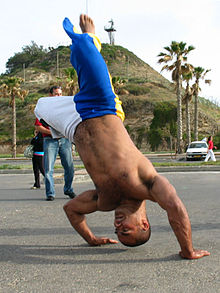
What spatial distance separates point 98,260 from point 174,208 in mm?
752

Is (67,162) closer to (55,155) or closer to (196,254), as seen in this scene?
(55,155)

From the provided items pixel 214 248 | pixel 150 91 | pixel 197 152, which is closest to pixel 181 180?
pixel 214 248

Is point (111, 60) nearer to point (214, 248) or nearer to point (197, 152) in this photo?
point (197, 152)

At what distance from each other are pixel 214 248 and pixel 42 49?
366 feet

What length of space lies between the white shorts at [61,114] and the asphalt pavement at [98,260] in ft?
3.34

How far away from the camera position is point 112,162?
9.71 feet

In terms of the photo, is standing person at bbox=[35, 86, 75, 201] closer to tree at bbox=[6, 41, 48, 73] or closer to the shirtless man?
the shirtless man

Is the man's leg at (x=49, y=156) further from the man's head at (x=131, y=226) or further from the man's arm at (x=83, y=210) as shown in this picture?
the man's head at (x=131, y=226)

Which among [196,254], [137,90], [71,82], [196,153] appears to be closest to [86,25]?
[196,254]

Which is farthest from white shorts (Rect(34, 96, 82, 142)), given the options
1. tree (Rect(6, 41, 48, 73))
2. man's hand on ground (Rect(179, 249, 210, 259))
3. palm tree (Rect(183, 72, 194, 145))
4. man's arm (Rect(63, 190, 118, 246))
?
tree (Rect(6, 41, 48, 73))

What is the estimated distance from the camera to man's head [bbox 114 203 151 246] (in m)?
2.85

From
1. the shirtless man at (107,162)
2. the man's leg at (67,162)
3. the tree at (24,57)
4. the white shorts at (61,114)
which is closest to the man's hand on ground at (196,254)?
the shirtless man at (107,162)

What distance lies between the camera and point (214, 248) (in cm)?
333

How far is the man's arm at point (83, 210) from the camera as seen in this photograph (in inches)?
131
